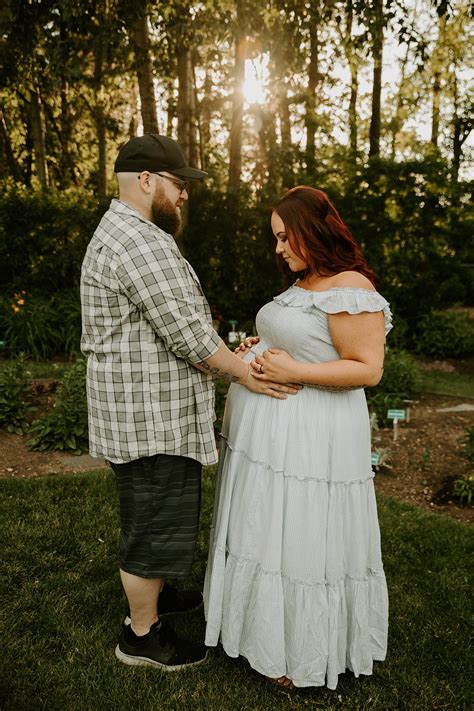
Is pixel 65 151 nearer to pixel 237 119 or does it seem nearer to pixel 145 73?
pixel 237 119

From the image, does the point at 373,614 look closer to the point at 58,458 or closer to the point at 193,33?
the point at 58,458

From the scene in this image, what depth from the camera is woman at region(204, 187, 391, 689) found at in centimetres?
232

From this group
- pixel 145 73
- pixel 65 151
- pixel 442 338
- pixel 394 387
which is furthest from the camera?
pixel 65 151

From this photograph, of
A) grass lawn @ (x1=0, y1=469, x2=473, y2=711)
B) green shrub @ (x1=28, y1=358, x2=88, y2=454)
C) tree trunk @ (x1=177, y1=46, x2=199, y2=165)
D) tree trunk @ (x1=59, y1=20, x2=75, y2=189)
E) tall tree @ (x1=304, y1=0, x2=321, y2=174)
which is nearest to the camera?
grass lawn @ (x1=0, y1=469, x2=473, y2=711)

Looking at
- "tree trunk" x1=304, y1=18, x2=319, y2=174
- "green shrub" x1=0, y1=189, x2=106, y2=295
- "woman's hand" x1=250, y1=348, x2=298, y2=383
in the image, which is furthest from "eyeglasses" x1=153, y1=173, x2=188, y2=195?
"green shrub" x1=0, y1=189, x2=106, y2=295

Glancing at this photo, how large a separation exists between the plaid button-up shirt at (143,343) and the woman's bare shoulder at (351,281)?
20.6 inches

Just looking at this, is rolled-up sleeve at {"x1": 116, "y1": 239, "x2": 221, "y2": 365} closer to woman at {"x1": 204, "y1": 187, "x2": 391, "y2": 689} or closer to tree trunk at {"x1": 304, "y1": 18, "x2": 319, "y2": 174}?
woman at {"x1": 204, "y1": 187, "x2": 391, "y2": 689}

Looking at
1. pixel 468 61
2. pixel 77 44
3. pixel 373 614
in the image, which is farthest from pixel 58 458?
pixel 468 61

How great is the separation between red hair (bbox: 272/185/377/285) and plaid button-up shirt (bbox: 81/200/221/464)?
1.46ft

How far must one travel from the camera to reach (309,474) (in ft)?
7.71

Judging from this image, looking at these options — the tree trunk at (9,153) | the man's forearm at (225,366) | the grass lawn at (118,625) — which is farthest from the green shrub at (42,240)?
the tree trunk at (9,153)

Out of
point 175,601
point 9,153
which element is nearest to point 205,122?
point 9,153

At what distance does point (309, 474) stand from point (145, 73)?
7146mm

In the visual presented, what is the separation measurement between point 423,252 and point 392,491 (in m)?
5.74
